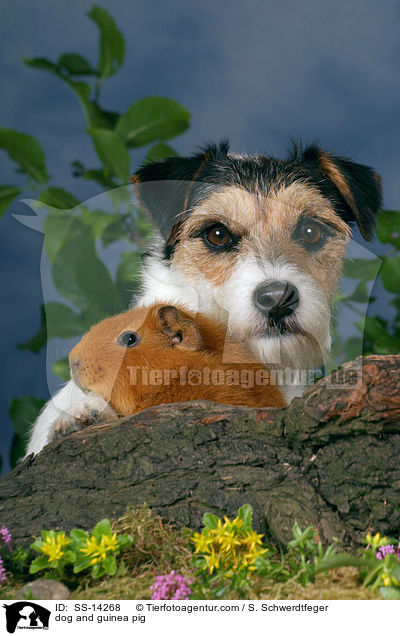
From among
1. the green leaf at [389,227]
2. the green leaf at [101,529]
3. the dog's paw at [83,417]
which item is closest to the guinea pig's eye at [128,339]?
the dog's paw at [83,417]

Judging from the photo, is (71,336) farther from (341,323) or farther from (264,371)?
(341,323)

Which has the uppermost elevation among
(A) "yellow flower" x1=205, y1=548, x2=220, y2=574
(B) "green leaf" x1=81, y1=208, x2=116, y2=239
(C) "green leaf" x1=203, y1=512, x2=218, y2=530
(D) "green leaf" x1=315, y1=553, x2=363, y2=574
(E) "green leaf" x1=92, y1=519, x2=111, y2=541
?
(B) "green leaf" x1=81, y1=208, x2=116, y2=239

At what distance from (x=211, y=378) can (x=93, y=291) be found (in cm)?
40

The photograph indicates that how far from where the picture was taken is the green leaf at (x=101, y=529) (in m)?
0.91

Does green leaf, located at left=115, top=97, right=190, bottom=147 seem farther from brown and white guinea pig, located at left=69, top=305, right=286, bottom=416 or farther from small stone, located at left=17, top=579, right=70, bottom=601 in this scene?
small stone, located at left=17, top=579, right=70, bottom=601

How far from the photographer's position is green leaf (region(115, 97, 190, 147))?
56.6 inches

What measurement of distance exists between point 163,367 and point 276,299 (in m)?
0.28

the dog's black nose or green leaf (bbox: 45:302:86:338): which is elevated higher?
the dog's black nose

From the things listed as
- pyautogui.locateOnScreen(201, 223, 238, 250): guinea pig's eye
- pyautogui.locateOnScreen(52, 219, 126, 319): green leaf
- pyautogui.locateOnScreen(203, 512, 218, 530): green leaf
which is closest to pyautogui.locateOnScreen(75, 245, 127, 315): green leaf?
pyautogui.locateOnScreen(52, 219, 126, 319): green leaf

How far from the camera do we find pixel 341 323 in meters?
1.45

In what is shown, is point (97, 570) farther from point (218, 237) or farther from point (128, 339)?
point (218, 237)

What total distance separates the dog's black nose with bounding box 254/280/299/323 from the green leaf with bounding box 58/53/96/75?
31.4 inches

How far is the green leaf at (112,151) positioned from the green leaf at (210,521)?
900mm
